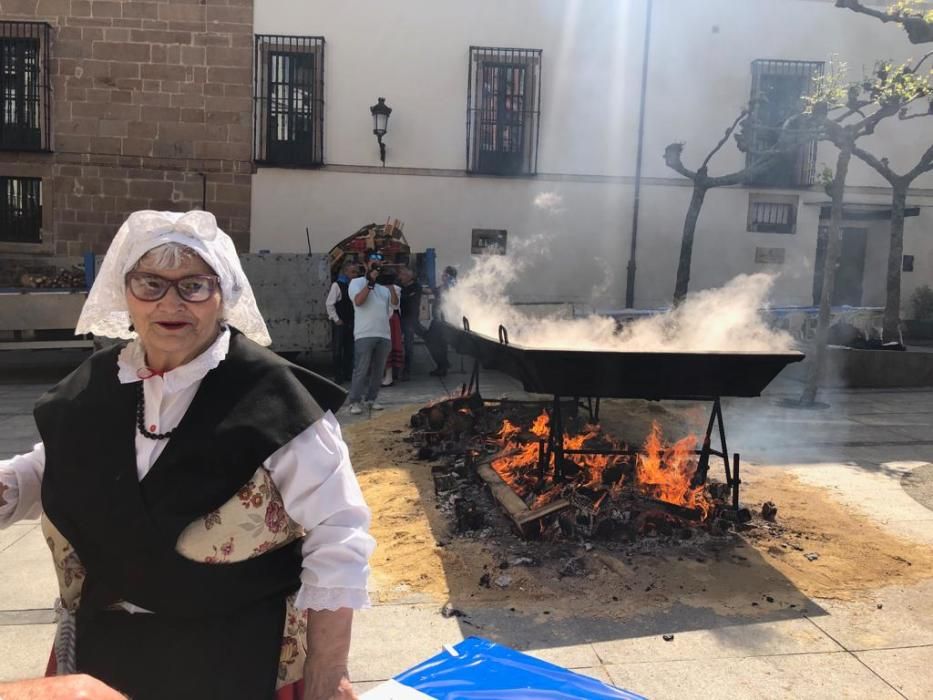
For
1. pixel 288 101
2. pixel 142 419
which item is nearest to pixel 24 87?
pixel 288 101

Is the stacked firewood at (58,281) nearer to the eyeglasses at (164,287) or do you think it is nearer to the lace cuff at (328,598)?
the eyeglasses at (164,287)

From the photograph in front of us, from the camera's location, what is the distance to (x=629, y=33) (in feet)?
49.1

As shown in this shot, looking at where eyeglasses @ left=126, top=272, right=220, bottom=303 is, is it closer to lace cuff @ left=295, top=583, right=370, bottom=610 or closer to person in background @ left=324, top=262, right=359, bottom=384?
lace cuff @ left=295, top=583, right=370, bottom=610

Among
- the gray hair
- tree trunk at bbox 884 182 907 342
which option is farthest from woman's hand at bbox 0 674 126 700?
tree trunk at bbox 884 182 907 342

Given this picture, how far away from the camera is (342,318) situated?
10086 mm

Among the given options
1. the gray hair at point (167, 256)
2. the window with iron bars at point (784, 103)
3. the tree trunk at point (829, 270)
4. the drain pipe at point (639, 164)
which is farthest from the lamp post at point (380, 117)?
the gray hair at point (167, 256)

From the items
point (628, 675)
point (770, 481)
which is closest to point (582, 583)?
point (628, 675)

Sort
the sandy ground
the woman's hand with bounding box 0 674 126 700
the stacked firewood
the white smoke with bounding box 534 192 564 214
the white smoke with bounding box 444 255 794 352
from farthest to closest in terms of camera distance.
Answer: the white smoke with bounding box 534 192 564 214
the stacked firewood
the white smoke with bounding box 444 255 794 352
the sandy ground
the woman's hand with bounding box 0 674 126 700

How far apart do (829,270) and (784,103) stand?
761 cm

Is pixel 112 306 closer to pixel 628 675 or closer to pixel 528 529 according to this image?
pixel 628 675

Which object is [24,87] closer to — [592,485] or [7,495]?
[592,485]

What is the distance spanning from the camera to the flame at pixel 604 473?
15.3 ft

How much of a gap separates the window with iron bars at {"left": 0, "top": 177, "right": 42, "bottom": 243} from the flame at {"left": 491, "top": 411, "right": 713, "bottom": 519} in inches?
531

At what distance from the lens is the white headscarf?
1.66m
